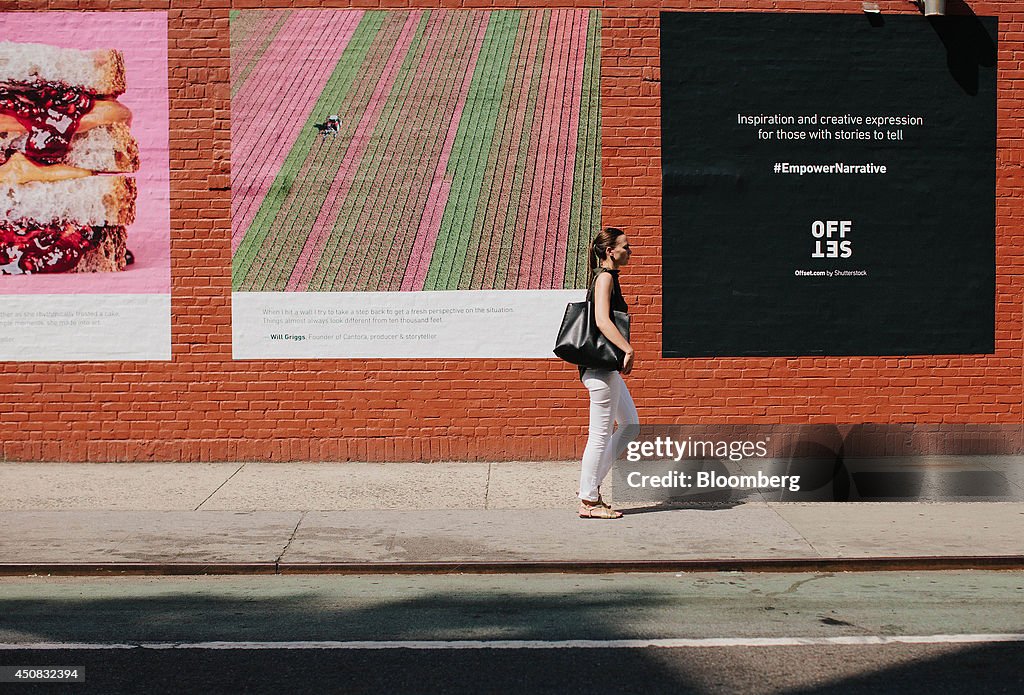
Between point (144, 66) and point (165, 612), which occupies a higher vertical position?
point (144, 66)

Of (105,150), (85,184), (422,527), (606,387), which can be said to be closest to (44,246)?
(85,184)

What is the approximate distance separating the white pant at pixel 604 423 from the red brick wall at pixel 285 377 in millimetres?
2688

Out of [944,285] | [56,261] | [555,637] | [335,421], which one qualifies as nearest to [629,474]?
[335,421]

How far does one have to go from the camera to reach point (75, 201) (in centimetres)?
1141

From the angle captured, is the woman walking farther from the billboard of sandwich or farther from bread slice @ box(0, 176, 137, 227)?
bread slice @ box(0, 176, 137, 227)

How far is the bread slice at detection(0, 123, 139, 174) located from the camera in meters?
11.4

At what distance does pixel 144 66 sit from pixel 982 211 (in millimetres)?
8307

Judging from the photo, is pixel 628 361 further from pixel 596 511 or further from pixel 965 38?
pixel 965 38

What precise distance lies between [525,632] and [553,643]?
0.83 ft

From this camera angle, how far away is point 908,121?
11773 mm

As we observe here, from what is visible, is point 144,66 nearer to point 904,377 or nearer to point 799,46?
point 799,46

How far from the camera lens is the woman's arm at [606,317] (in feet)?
27.6

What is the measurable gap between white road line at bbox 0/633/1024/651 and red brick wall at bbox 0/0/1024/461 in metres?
5.69

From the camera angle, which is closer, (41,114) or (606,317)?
(606,317)
